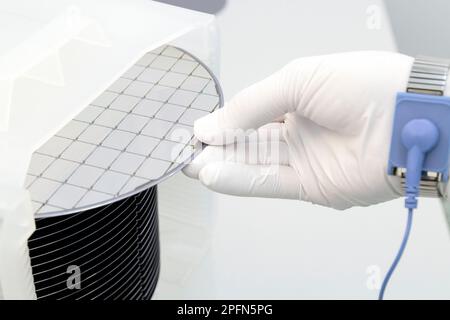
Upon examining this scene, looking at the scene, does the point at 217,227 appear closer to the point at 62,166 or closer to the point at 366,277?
the point at 366,277

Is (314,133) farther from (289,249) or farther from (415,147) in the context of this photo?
(289,249)

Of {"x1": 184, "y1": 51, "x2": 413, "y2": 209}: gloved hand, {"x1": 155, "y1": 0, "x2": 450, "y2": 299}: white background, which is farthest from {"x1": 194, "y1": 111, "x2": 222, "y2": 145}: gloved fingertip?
{"x1": 155, "y1": 0, "x2": 450, "y2": 299}: white background

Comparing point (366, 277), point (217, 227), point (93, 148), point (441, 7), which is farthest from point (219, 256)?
point (441, 7)

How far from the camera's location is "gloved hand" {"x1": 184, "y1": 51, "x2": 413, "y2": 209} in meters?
0.89

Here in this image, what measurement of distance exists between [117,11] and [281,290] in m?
0.52

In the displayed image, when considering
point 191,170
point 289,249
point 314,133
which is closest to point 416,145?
point 314,133

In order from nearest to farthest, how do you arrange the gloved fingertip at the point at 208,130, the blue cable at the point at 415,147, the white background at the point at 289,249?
1. the blue cable at the point at 415,147
2. the gloved fingertip at the point at 208,130
3. the white background at the point at 289,249

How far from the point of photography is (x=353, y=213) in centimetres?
129

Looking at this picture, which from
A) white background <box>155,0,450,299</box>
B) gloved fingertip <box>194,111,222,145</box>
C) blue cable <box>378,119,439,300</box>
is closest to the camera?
blue cable <box>378,119,439,300</box>

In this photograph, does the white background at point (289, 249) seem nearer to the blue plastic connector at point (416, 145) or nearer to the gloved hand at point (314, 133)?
the gloved hand at point (314, 133)

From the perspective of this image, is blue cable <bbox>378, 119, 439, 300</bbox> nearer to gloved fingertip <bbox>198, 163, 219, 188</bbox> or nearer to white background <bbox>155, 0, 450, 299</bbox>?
gloved fingertip <bbox>198, 163, 219, 188</bbox>

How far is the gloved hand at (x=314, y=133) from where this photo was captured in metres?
0.89

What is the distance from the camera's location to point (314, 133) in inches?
38.6

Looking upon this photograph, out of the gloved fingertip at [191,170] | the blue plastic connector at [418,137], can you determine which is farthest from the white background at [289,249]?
the blue plastic connector at [418,137]
